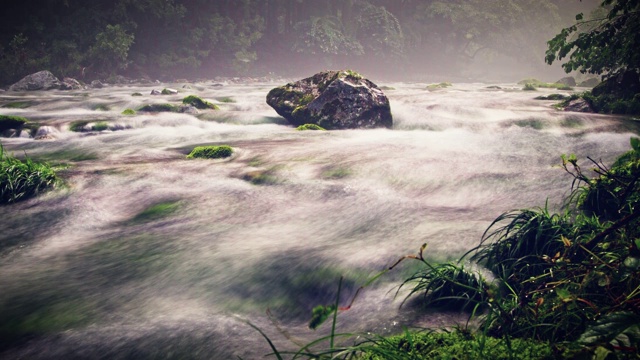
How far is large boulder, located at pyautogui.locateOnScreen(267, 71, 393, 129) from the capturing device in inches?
468

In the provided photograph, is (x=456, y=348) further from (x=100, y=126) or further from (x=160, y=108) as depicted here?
(x=160, y=108)

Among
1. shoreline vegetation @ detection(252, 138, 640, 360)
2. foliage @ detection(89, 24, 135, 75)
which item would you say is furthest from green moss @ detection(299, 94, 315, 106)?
foliage @ detection(89, 24, 135, 75)

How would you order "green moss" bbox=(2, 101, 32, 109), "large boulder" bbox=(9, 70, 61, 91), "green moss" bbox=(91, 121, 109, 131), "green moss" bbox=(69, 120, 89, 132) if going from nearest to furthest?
1. "green moss" bbox=(69, 120, 89, 132)
2. "green moss" bbox=(91, 121, 109, 131)
3. "green moss" bbox=(2, 101, 32, 109)
4. "large boulder" bbox=(9, 70, 61, 91)

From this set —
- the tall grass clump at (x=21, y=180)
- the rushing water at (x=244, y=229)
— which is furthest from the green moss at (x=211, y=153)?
the tall grass clump at (x=21, y=180)

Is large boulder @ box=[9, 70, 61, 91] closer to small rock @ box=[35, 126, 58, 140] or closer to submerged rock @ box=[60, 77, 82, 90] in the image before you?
submerged rock @ box=[60, 77, 82, 90]

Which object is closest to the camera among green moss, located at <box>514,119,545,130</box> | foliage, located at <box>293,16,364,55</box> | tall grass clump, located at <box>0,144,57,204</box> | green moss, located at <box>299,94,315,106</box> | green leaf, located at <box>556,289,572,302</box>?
green leaf, located at <box>556,289,572,302</box>

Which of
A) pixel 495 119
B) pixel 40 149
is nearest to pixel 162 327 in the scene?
pixel 40 149

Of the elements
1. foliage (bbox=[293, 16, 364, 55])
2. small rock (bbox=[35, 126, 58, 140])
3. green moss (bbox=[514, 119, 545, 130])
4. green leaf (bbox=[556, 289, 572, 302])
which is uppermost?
foliage (bbox=[293, 16, 364, 55])

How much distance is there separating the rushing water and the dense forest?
29.0 meters

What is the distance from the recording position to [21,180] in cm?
643

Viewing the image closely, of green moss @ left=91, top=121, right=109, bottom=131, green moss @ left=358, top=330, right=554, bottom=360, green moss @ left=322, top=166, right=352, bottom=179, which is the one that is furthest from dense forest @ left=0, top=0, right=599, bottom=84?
green moss @ left=358, top=330, right=554, bottom=360

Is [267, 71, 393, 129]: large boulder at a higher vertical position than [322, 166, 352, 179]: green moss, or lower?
higher

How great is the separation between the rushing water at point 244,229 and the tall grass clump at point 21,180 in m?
0.24

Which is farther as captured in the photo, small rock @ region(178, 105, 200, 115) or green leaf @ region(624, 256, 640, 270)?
small rock @ region(178, 105, 200, 115)
